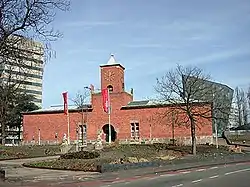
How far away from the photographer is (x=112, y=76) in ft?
241

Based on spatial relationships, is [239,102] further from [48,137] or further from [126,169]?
[126,169]

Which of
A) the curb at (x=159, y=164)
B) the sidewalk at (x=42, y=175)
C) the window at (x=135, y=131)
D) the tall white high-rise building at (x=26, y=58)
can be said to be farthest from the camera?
the window at (x=135, y=131)

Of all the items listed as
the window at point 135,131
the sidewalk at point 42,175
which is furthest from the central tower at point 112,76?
the sidewalk at point 42,175

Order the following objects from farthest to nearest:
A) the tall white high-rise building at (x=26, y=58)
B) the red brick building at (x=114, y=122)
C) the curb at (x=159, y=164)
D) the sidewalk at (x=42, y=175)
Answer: the red brick building at (x=114, y=122), the curb at (x=159, y=164), the sidewalk at (x=42, y=175), the tall white high-rise building at (x=26, y=58)

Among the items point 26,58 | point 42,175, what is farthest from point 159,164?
point 26,58

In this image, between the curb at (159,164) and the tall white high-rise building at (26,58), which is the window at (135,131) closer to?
Answer: the curb at (159,164)

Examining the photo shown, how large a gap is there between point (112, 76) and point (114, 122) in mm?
8238

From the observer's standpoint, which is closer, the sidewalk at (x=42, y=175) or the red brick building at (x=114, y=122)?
the sidewalk at (x=42, y=175)

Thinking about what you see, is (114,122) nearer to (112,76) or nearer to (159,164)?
(112,76)

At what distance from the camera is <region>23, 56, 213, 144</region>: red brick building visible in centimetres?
6700

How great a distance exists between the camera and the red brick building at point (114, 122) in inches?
2638

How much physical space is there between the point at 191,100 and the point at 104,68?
29.3 meters

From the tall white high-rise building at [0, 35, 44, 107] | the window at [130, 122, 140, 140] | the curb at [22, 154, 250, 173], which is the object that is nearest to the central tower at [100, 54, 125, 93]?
the window at [130, 122, 140, 140]

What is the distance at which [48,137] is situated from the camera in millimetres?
74750
